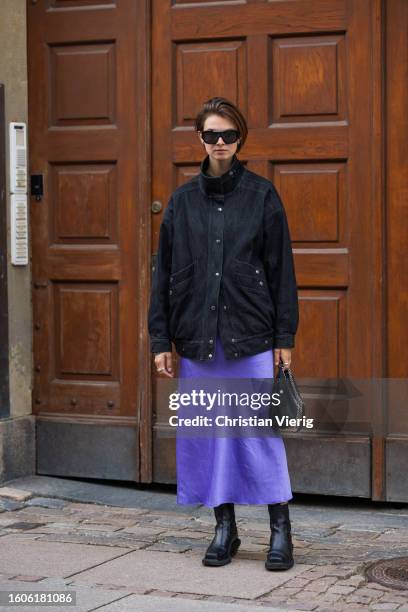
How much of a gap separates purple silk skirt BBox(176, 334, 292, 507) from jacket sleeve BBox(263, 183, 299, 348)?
12cm

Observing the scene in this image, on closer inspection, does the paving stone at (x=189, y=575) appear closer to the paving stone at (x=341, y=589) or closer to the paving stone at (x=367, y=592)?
the paving stone at (x=341, y=589)

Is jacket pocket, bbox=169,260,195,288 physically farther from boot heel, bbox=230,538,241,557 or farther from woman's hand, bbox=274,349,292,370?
boot heel, bbox=230,538,241,557

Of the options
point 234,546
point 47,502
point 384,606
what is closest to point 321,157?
point 234,546

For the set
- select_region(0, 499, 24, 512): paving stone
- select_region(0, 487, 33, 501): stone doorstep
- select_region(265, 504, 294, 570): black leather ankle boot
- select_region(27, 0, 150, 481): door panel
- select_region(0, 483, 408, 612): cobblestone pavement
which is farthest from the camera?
select_region(27, 0, 150, 481): door panel

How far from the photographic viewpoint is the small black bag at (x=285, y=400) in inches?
231

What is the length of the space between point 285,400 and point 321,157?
6.06ft

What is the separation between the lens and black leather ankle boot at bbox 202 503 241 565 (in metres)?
6.00

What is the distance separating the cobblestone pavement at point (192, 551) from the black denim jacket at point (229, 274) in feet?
3.13

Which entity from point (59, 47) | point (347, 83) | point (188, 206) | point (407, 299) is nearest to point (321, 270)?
point (407, 299)

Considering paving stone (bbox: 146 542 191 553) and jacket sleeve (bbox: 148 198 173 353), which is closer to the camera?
jacket sleeve (bbox: 148 198 173 353)

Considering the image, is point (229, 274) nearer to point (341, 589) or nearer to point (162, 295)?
point (162, 295)

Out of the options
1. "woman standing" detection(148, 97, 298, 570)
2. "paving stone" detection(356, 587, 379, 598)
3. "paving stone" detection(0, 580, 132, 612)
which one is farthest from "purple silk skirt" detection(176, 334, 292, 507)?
"paving stone" detection(0, 580, 132, 612)

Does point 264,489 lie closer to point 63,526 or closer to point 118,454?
point 63,526

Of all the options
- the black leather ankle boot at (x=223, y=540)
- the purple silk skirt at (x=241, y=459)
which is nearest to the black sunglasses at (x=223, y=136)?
the purple silk skirt at (x=241, y=459)
